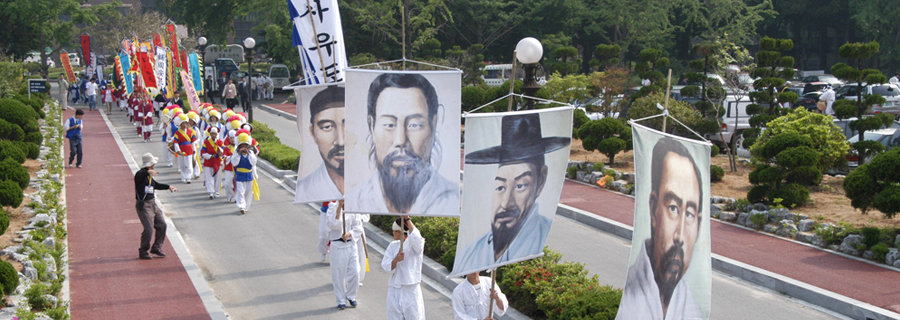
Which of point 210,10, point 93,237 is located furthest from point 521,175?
point 210,10

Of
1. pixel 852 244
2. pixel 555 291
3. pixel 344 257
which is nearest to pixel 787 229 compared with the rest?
pixel 852 244

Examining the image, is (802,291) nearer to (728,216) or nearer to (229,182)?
(728,216)

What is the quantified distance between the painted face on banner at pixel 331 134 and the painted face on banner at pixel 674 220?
4.63 m

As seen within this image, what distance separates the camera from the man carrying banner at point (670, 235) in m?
5.57

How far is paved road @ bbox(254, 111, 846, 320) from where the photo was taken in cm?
910

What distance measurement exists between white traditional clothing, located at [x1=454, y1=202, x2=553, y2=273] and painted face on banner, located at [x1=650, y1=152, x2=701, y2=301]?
1.43 meters

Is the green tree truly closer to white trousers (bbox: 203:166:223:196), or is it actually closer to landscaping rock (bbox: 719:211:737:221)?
white trousers (bbox: 203:166:223:196)

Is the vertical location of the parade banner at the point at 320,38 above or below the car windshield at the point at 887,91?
above

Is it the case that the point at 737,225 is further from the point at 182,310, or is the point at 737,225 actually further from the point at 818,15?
the point at 818,15

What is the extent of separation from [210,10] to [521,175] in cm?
4042

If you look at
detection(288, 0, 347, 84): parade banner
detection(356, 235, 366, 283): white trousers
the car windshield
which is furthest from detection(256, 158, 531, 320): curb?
the car windshield

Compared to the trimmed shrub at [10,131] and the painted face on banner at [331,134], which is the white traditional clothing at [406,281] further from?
the trimmed shrub at [10,131]

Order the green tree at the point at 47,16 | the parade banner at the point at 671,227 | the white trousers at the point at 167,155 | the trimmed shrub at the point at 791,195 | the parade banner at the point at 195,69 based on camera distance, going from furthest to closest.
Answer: the green tree at the point at 47,16
the parade banner at the point at 195,69
the white trousers at the point at 167,155
the trimmed shrub at the point at 791,195
the parade banner at the point at 671,227

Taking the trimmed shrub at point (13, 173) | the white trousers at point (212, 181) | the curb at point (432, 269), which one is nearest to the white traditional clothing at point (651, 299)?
the curb at point (432, 269)
